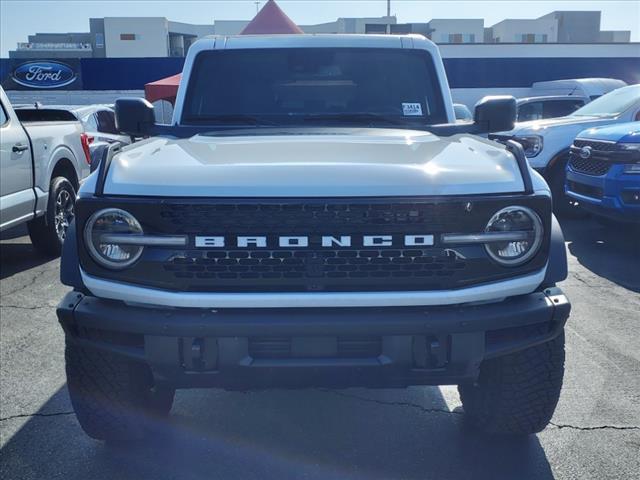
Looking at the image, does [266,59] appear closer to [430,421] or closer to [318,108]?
[318,108]

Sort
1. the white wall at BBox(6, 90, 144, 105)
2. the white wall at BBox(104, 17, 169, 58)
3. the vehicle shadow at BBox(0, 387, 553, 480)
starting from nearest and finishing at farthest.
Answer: the vehicle shadow at BBox(0, 387, 553, 480) < the white wall at BBox(6, 90, 144, 105) < the white wall at BBox(104, 17, 169, 58)

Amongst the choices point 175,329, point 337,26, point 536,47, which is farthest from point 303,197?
point 337,26

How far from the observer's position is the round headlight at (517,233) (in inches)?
97.3

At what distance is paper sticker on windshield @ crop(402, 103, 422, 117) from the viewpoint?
382cm

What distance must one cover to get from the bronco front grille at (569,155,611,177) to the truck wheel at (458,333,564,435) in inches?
191

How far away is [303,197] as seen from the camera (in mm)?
2373

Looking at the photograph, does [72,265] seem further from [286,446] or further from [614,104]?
[614,104]

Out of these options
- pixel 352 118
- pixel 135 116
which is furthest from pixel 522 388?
pixel 135 116

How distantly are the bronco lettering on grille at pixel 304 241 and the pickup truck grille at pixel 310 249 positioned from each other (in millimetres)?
10

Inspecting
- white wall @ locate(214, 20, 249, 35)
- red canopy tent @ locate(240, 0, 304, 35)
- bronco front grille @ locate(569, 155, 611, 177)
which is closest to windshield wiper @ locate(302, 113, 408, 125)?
bronco front grille @ locate(569, 155, 611, 177)

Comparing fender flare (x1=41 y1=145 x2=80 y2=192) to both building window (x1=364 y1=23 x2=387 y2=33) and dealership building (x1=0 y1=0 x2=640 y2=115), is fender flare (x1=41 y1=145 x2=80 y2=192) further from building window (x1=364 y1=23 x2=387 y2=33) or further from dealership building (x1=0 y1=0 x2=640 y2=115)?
building window (x1=364 y1=23 x2=387 y2=33)

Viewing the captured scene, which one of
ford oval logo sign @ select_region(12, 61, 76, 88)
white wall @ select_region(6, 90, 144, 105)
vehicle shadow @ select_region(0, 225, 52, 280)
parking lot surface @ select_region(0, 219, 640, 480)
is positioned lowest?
vehicle shadow @ select_region(0, 225, 52, 280)

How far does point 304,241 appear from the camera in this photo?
238cm

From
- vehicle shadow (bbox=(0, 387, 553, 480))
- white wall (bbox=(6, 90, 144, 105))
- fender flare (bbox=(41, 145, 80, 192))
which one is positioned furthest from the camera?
white wall (bbox=(6, 90, 144, 105))
